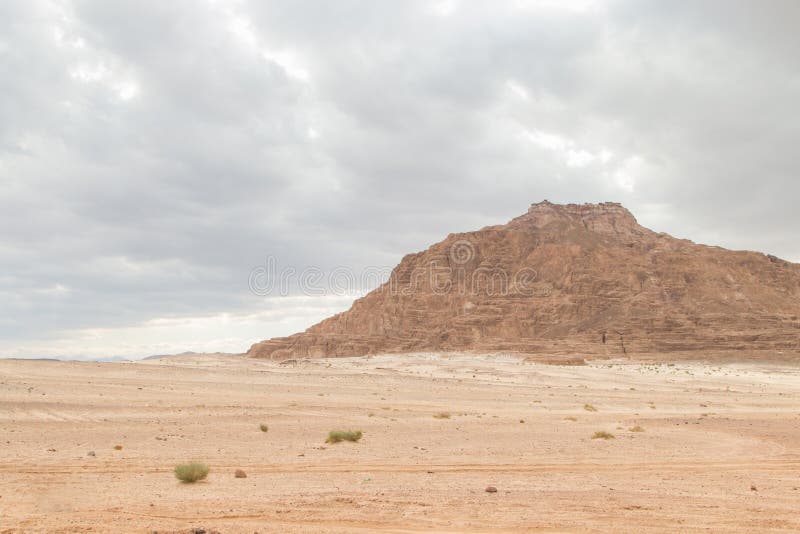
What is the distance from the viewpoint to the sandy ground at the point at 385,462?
8344 millimetres

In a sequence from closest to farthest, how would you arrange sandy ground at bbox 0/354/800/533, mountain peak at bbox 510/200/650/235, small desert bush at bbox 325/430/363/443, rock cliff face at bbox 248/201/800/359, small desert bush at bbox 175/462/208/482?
sandy ground at bbox 0/354/800/533 < small desert bush at bbox 175/462/208/482 < small desert bush at bbox 325/430/363/443 < rock cliff face at bbox 248/201/800/359 < mountain peak at bbox 510/200/650/235

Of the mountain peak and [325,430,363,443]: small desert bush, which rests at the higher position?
the mountain peak

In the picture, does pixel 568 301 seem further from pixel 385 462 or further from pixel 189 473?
pixel 189 473

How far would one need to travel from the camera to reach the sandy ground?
8344mm

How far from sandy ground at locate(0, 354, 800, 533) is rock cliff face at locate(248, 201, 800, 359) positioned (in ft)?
188

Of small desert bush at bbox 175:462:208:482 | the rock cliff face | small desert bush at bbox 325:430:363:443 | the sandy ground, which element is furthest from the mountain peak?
small desert bush at bbox 175:462:208:482

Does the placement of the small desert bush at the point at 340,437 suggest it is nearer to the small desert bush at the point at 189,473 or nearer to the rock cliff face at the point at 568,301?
the small desert bush at the point at 189,473

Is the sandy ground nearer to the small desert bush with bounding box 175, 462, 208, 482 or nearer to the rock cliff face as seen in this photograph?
the small desert bush with bounding box 175, 462, 208, 482

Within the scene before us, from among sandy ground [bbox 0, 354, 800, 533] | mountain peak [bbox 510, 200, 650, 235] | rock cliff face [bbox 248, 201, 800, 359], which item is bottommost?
sandy ground [bbox 0, 354, 800, 533]

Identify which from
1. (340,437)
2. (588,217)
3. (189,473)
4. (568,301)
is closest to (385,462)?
(340,437)

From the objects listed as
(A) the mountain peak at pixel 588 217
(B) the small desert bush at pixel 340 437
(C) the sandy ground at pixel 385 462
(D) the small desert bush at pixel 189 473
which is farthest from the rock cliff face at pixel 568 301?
(D) the small desert bush at pixel 189 473

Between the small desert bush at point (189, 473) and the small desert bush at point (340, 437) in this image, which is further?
the small desert bush at point (340, 437)

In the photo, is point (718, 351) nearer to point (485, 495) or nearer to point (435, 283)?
point (435, 283)

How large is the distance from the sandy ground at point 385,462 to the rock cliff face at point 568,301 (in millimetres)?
57212
